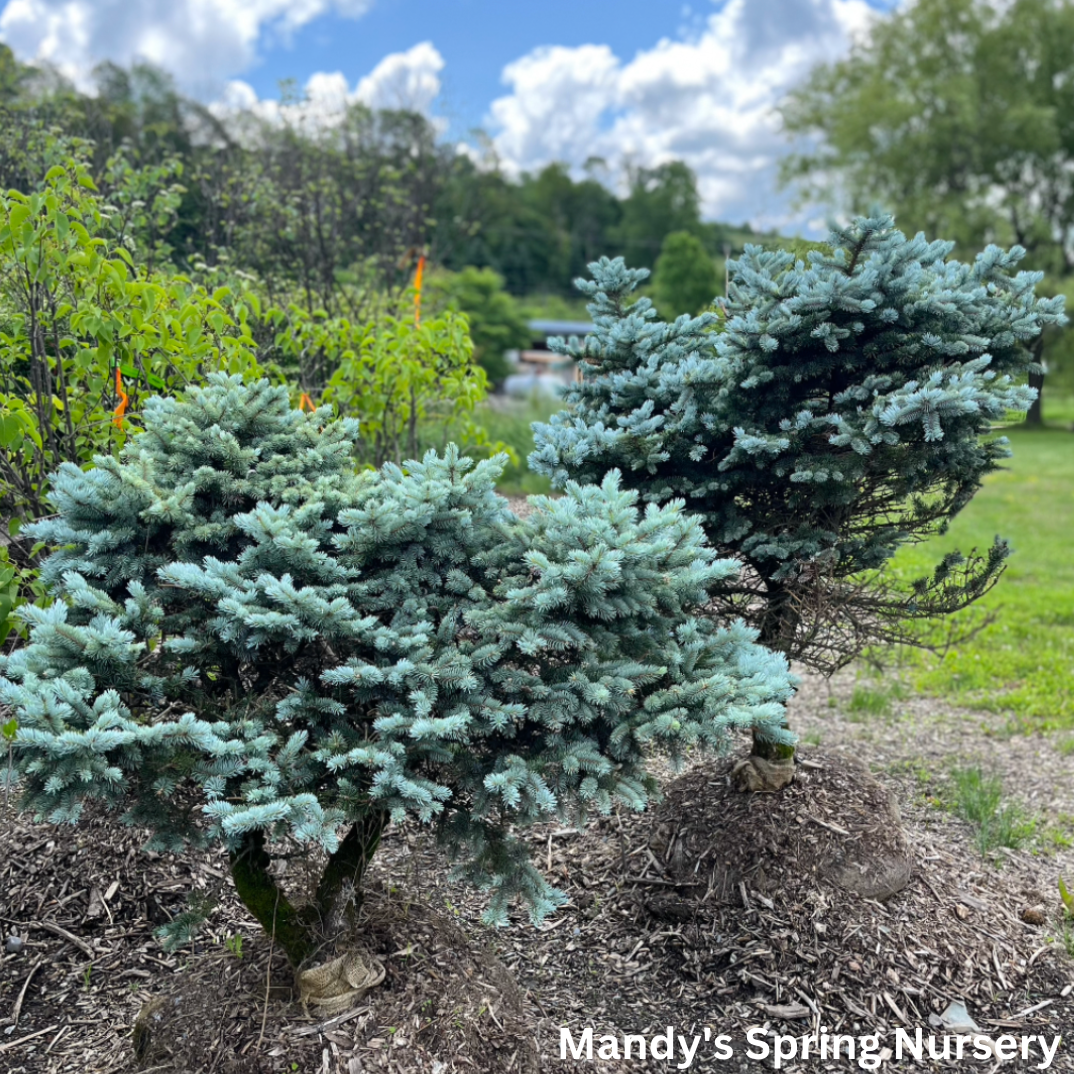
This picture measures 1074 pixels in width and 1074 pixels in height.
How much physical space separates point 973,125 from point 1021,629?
21597mm

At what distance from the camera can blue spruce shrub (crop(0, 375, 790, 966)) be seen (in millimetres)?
2043


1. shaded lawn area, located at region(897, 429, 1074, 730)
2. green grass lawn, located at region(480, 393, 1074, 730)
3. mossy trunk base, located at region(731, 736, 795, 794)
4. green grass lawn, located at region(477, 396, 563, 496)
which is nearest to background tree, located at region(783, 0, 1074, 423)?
green grass lawn, located at region(480, 393, 1074, 730)

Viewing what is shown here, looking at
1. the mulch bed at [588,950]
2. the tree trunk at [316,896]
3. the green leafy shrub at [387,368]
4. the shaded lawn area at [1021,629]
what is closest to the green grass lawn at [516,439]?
the green leafy shrub at [387,368]

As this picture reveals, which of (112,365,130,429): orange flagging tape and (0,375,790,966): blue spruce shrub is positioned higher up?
(112,365,130,429): orange flagging tape

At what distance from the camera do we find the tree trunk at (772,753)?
135 inches

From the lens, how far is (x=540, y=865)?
376 cm

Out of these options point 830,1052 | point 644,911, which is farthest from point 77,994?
point 830,1052

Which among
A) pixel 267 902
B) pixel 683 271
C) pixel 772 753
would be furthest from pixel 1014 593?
pixel 683 271

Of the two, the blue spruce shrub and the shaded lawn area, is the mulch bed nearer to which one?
the blue spruce shrub

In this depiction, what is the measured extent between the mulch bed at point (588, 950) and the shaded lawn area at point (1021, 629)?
4.51ft

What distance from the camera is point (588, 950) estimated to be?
332cm

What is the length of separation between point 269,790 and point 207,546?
0.72m

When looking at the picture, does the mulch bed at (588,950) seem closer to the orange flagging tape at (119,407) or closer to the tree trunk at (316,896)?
the tree trunk at (316,896)

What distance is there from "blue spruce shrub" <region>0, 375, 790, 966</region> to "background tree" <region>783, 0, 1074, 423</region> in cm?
2408
